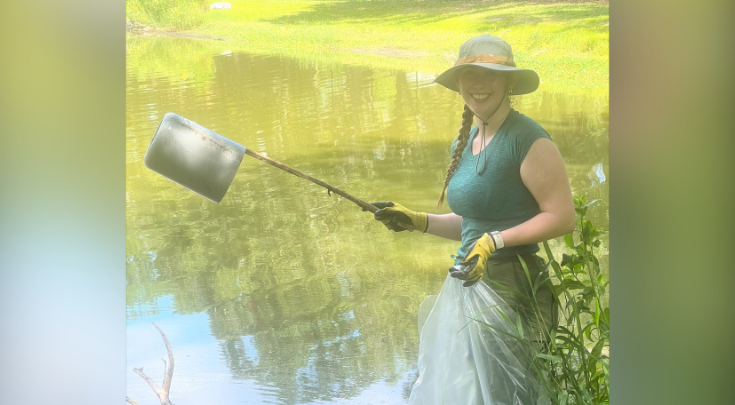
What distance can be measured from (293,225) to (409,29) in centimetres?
98

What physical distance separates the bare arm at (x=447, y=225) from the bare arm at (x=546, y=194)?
23 cm

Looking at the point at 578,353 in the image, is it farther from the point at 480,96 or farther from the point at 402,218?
the point at 480,96

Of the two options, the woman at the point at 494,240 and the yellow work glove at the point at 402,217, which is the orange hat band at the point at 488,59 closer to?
the woman at the point at 494,240

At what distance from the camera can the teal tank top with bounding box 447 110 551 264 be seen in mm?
1352

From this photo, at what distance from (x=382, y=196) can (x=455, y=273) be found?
5.16ft

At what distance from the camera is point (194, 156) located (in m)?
1.47

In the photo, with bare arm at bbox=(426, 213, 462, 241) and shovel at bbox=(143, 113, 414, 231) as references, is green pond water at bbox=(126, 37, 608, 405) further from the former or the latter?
shovel at bbox=(143, 113, 414, 231)

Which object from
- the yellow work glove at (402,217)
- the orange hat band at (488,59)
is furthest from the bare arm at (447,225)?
the orange hat band at (488,59)

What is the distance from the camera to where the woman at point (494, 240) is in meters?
1.34

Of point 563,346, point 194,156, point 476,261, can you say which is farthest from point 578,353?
point 194,156
